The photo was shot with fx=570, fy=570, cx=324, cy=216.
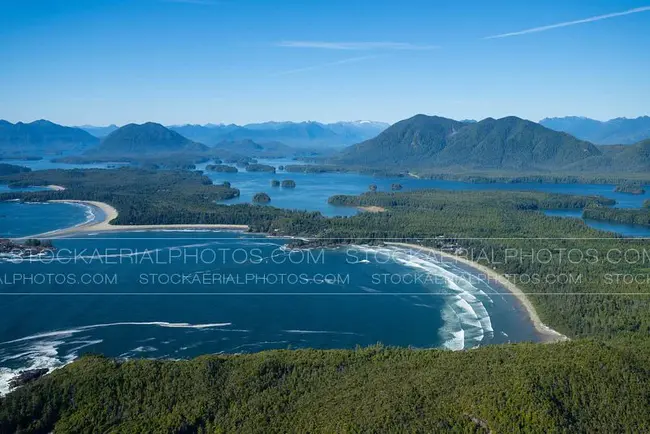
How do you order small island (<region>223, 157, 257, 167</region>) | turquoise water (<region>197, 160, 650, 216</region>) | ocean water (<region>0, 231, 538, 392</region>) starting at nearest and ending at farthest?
ocean water (<region>0, 231, 538, 392</region>), turquoise water (<region>197, 160, 650, 216</region>), small island (<region>223, 157, 257, 167</region>)

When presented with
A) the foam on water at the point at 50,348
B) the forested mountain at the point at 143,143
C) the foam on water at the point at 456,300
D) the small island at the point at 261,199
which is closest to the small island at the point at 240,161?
the forested mountain at the point at 143,143

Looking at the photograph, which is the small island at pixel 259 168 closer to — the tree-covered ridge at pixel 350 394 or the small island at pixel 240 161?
the small island at pixel 240 161

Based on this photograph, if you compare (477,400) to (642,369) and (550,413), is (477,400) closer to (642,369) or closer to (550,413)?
(550,413)

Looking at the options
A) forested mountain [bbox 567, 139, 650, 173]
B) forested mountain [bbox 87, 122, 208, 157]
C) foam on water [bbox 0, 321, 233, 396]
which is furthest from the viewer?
forested mountain [bbox 87, 122, 208, 157]

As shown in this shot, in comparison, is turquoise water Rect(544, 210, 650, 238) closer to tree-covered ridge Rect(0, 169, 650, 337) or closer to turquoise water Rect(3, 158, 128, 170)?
→ tree-covered ridge Rect(0, 169, 650, 337)

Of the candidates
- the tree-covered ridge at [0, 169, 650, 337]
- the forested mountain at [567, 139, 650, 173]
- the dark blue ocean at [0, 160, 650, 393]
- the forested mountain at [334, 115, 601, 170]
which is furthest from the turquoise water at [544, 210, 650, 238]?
the forested mountain at [334, 115, 601, 170]
